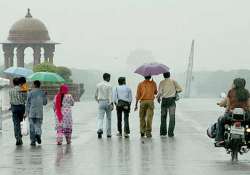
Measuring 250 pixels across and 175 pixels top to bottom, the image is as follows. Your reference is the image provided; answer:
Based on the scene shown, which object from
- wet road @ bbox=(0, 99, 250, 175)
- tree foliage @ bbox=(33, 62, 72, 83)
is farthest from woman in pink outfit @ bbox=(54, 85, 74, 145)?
tree foliage @ bbox=(33, 62, 72, 83)

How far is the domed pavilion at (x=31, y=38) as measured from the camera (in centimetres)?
9556

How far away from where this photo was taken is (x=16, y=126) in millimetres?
22812

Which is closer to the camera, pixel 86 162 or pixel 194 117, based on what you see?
pixel 86 162

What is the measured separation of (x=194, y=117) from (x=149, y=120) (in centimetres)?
1224

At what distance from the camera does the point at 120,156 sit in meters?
19.5

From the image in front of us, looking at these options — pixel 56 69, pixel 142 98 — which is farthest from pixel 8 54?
pixel 142 98

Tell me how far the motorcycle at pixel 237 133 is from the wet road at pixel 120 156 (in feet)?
0.85

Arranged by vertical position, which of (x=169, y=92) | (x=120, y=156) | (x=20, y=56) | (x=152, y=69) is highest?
(x=152, y=69)

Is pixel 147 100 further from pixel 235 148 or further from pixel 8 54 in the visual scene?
pixel 8 54

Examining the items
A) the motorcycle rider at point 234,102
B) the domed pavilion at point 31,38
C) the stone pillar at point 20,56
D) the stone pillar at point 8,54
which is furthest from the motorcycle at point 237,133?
the stone pillar at point 8,54

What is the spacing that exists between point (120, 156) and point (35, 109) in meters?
3.74

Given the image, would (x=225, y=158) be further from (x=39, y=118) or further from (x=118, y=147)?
(x=39, y=118)

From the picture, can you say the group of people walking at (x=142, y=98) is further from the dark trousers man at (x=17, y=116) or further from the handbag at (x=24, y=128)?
the dark trousers man at (x=17, y=116)

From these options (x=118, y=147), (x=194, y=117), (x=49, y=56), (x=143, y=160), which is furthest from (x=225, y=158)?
(x=49, y=56)
